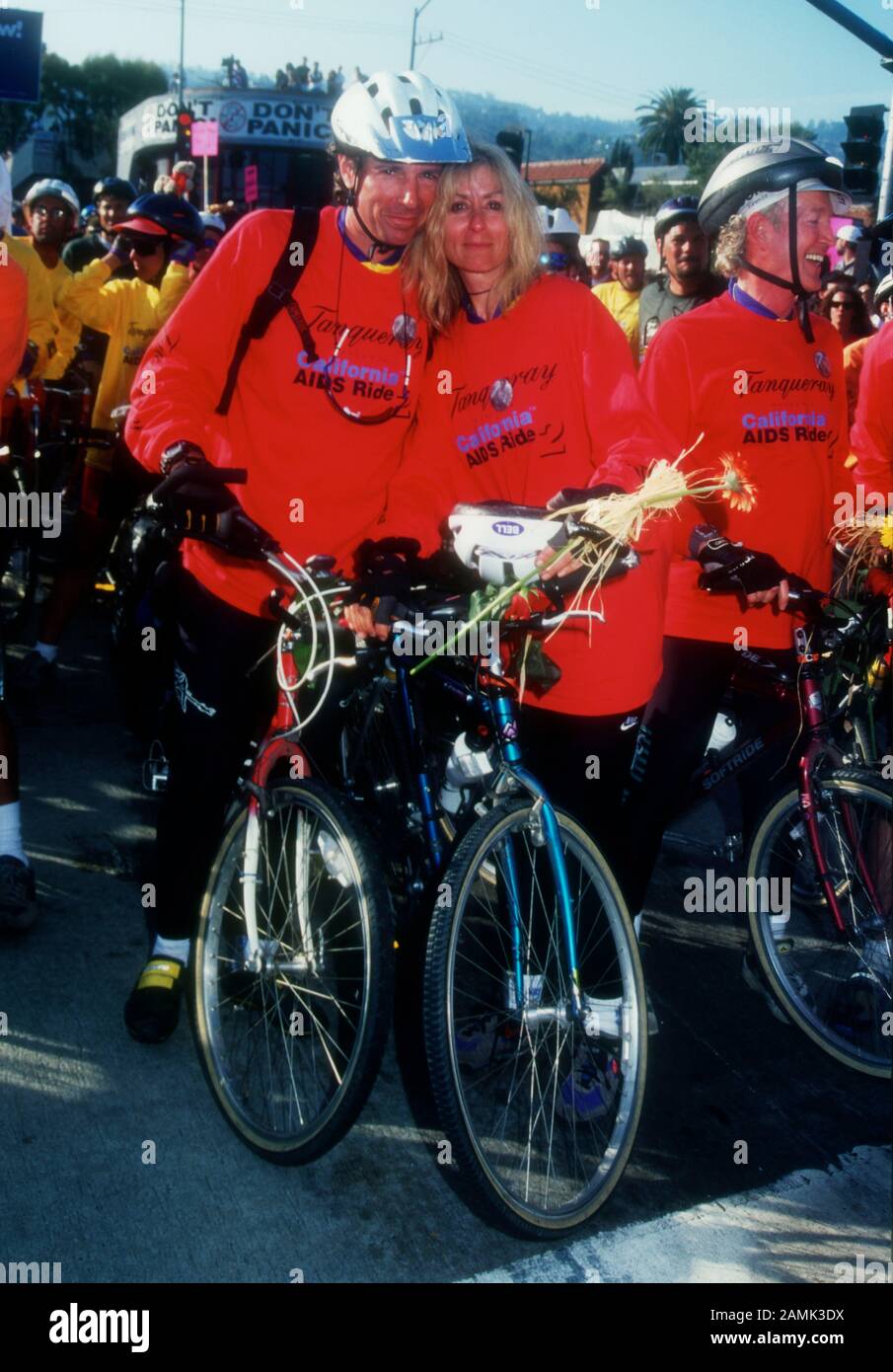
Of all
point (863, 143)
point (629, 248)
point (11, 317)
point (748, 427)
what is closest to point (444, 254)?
point (748, 427)

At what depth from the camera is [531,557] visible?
2670 mm

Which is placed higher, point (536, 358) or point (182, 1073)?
point (536, 358)

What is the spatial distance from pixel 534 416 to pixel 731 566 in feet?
2.28

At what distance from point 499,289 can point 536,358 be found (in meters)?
0.21

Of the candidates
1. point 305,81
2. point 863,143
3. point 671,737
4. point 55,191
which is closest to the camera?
point 671,737

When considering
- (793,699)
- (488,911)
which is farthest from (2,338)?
(793,699)

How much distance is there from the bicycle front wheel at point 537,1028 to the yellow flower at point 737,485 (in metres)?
0.98

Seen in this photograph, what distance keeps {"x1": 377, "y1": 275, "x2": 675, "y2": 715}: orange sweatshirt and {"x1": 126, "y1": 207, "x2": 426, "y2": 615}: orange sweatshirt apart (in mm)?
151

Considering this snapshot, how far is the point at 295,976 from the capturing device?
10.1 feet

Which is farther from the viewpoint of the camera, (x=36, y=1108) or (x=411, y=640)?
(x=36, y=1108)

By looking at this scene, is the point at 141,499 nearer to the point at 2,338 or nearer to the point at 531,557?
the point at 2,338

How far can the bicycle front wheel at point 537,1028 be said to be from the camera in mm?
2621

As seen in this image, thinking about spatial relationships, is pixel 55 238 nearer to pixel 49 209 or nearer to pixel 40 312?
pixel 49 209

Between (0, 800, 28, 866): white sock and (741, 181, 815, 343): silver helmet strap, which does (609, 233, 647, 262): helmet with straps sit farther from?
(0, 800, 28, 866): white sock
